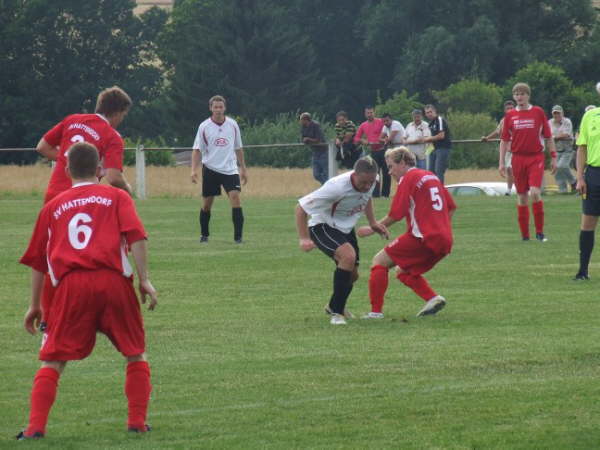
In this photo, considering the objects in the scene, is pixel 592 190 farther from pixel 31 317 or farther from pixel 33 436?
pixel 33 436

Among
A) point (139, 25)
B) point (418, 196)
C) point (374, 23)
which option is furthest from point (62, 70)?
point (418, 196)

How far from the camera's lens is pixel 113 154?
10.0 meters

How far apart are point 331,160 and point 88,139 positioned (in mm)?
19792

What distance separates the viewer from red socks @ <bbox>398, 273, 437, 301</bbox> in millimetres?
10883

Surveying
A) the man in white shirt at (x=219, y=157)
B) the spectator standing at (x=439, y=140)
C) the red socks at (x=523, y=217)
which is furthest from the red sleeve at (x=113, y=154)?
the spectator standing at (x=439, y=140)

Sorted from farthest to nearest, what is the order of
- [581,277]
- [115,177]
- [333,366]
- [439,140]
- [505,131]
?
[439,140], [505,131], [581,277], [115,177], [333,366]

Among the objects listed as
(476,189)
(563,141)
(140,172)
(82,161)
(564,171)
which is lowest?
(476,189)

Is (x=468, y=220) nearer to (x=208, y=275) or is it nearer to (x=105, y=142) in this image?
(x=208, y=275)

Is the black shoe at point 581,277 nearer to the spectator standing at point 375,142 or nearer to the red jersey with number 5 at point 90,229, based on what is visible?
the red jersey with number 5 at point 90,229

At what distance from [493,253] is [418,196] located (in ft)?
19.0

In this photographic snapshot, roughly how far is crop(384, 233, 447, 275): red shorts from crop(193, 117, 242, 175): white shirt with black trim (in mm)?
7242

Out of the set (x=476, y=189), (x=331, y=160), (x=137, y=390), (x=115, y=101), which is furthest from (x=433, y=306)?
(x=476, y=189)

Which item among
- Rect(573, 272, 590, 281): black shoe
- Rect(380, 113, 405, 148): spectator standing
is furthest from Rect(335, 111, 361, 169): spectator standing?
Rect(573, 272, 590, 281): black shoe

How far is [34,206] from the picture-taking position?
90.9 ft
